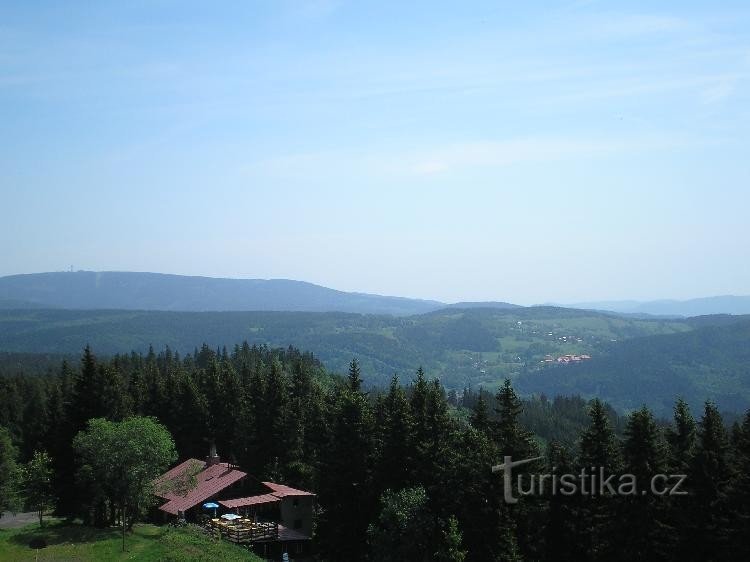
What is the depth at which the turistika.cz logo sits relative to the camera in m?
35.1

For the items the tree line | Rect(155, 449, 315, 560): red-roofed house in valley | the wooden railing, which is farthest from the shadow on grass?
the wooden railing

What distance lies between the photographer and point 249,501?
5431cm

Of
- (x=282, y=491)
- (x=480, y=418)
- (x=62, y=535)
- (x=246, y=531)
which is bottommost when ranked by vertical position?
(x=62, y=535)

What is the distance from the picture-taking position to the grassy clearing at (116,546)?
42.4m

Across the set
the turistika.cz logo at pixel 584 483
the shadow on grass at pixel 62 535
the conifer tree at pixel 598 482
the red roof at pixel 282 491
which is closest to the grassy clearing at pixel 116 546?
the shadow on grass at pixel 62 535

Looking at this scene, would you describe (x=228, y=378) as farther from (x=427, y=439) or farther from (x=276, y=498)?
(x=427, y=439)

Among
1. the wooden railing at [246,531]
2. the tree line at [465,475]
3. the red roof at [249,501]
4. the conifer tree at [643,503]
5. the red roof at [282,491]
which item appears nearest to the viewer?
the tree line at [465,475]

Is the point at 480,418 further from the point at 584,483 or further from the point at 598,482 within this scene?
the point at 598,482

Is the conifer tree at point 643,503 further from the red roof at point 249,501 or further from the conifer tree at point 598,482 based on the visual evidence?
the red roof at point 249,501

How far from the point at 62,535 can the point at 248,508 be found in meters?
13.2

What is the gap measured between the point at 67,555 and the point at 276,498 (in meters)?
16.5

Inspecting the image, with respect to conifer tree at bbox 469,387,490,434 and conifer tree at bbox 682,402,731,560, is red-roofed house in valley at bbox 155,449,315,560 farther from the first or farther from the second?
conifer tree at bbox 682,402,731,560

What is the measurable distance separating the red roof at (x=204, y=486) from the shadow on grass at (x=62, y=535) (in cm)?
599

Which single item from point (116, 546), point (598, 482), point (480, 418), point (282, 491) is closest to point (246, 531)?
point (282, 491)
